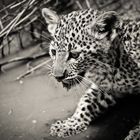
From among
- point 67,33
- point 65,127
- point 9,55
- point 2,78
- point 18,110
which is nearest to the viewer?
point 67,33

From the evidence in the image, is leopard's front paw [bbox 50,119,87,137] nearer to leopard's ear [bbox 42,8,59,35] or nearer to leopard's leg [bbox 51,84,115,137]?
leopard's leg [bbox 51,84,115,137]

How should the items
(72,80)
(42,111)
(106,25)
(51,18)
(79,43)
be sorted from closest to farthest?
(106,25) → (79,43) → (72,80) → (51,18) → (42,111)

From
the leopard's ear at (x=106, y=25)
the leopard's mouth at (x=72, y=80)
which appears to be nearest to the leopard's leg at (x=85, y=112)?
the leopard's mouth at (x=72, y=80)

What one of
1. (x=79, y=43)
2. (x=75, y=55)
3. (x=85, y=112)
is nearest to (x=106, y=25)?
(x=79, y=43)

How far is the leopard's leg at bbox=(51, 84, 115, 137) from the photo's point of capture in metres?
5.32

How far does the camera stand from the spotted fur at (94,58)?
4883 mm

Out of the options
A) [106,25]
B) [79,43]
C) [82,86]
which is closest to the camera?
[106,25]

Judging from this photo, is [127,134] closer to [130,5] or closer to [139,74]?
[139,74]

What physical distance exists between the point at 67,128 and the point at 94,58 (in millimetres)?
1008

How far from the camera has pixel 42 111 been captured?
5836 mm

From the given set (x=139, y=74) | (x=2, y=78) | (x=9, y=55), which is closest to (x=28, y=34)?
(x=9, y=55)

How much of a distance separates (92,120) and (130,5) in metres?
2.98

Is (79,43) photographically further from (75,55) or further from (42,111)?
(42,111)

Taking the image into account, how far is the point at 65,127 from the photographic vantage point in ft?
17.5
